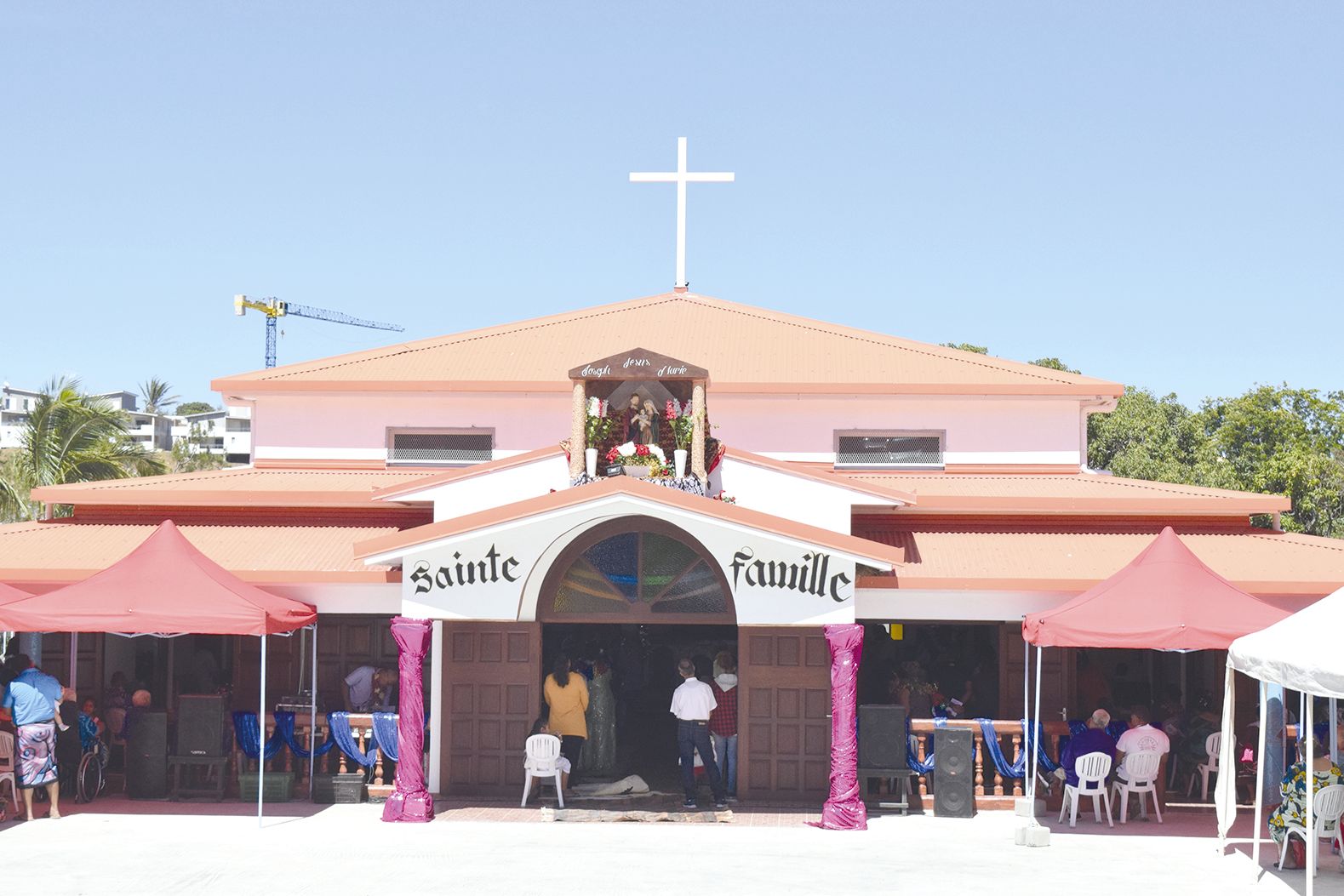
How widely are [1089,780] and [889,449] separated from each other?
5705 millimetres

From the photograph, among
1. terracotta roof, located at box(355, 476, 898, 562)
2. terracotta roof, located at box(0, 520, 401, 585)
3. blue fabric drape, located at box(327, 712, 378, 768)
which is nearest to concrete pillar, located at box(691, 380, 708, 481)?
terracotta roof, located at box(355, 476, 898, 562)

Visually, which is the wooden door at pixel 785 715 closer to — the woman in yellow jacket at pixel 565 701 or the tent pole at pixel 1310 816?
the woman in yellow jacket at pixel 565 701

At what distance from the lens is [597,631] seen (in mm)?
23203

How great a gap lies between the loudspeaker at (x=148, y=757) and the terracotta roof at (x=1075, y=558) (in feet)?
26.1

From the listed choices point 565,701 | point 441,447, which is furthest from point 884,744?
point 441,447

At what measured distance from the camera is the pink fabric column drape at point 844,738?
15.3m

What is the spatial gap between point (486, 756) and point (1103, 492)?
26.5ft

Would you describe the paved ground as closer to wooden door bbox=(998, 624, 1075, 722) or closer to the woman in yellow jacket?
the woman in yellow jacket

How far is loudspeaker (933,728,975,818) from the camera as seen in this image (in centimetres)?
1612

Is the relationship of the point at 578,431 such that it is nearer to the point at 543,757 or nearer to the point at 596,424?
the point at 596,424

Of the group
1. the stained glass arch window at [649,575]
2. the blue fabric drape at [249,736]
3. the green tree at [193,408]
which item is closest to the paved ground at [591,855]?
the blue fabric drape at [249,736]

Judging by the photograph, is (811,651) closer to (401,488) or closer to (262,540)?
(401,488)

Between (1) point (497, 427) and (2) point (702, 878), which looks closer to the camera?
(2) point (702, 878)

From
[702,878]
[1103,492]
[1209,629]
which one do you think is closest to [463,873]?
[702,878]
